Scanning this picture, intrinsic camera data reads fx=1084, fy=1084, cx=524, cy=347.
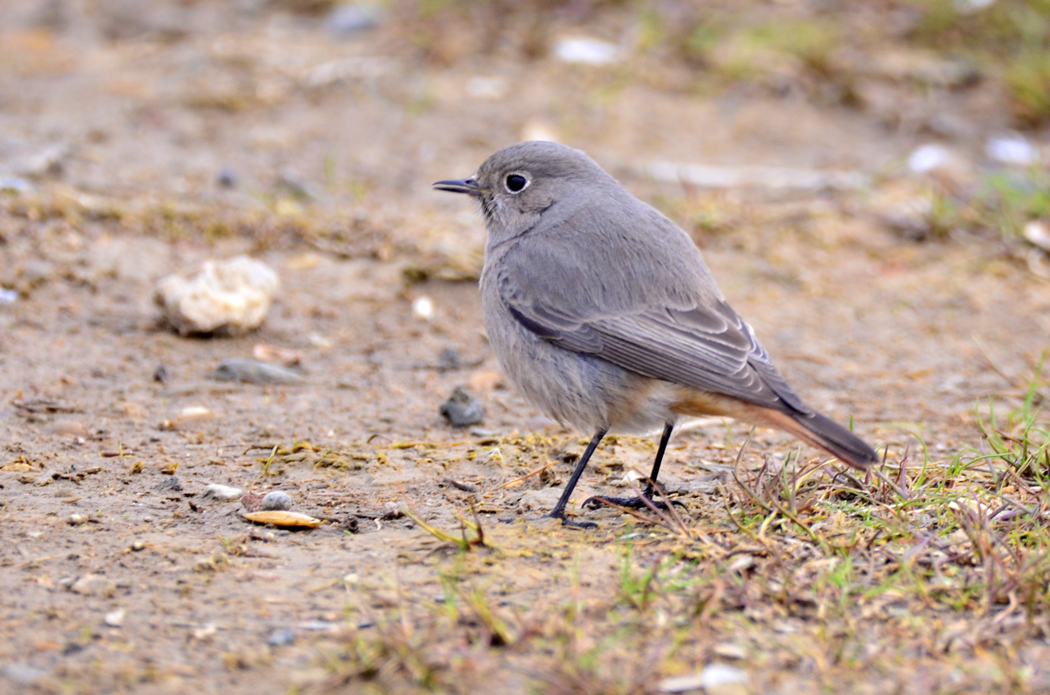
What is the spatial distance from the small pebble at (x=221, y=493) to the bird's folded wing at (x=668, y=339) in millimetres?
1304

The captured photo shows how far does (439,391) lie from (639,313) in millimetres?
1479

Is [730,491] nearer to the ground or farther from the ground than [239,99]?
nearer to the ground

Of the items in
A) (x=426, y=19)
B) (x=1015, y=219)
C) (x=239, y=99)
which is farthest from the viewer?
(x=426, y=19)

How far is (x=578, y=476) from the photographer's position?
418cm

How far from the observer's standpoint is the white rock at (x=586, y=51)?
9.23 meters

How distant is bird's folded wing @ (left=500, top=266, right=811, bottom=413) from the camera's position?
3.95 meters

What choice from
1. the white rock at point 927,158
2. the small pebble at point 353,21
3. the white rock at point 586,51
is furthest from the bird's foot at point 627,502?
the small pebble at point 353,21

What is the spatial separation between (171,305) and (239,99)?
3373 mm

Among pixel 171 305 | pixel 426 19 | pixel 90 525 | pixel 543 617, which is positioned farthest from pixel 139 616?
pixel 426 19

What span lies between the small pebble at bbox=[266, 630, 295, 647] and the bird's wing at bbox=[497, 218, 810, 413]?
1712 millimetres

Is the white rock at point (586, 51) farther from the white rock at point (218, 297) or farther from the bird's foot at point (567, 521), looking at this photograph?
the bird's foot at point (567, 521)

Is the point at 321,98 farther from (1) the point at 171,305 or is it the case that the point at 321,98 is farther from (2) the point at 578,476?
(2) the point at 578,476

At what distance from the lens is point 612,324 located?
4.28 m

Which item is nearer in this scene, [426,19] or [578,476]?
[578,476]
